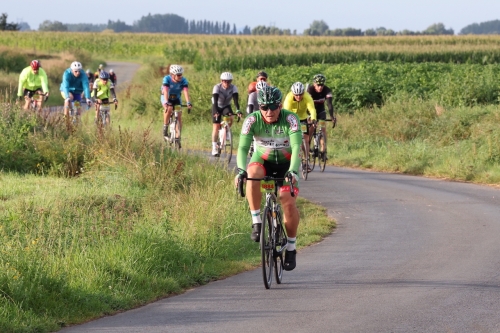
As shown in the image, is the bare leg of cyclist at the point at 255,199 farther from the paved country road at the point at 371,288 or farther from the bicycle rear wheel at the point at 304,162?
the bicycle rear wheel at the point at 304,162

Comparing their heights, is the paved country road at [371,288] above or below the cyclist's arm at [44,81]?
below

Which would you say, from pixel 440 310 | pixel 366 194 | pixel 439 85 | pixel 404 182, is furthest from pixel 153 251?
pixel 439 85

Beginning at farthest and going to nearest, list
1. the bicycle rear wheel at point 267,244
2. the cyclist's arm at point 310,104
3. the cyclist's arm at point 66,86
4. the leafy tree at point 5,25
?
1. the leafy tree at point 5,25
2. the cyclist's arm at point 66,86
3. the cyclist's arm at point 310,104
4. the bicycle rear wheel at point 267,244

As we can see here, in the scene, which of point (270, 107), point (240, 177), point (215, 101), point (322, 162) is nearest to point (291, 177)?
point (240, 177)

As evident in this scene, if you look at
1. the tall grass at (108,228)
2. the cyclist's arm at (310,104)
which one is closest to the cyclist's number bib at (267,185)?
the tall grass at (108,228)

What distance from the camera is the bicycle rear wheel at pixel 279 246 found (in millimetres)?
9914

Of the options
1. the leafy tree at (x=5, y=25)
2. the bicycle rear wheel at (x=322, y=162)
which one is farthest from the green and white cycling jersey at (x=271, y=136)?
the leafy tree at (x=5, y=25)

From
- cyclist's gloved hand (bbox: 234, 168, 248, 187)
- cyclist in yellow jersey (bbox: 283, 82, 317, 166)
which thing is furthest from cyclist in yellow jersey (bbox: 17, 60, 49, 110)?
cyclist's gloved hand (bbox: 234, 168, 248, 187)

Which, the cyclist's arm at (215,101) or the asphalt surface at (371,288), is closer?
the asphalt surface at (371,288)

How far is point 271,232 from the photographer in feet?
32.3

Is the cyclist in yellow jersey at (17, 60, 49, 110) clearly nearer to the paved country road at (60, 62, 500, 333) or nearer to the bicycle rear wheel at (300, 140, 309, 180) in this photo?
the bicycle rear wheel at (300, 140, 309, 180)

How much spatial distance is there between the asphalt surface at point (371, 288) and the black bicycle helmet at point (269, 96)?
1990mm

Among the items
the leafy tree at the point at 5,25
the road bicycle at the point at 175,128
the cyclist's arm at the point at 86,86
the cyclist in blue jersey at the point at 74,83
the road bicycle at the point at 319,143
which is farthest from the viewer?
the leafy tree at the point at 5,25

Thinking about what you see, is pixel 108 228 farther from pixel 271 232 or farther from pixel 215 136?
pixel 215 136
